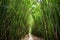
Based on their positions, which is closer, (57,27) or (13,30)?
(57,27)

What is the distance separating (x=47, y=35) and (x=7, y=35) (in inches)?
19.0

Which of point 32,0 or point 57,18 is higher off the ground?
point 32,0

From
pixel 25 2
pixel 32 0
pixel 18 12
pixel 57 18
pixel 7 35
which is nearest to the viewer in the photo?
pixel 57 18

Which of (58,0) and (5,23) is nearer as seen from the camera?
(58,0)

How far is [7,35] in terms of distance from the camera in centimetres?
186

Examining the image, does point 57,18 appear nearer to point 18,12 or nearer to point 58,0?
point 58,0

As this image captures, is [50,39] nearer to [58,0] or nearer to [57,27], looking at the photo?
[57,27]

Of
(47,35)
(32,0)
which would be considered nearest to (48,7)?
(47,35)

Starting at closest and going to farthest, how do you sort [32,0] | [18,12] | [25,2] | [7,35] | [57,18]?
[57,18], [7,35], [18,12], [25,2], [32,0]

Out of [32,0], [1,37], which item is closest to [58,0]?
[1,37]

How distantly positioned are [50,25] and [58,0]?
300 mm

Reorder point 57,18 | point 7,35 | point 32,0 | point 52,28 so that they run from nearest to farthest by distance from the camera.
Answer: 1. point 57,18
2. point 52,28
3. point 7,35
4. point 32,0

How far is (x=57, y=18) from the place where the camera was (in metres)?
1.61

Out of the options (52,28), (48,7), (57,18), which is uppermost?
(48,7)
